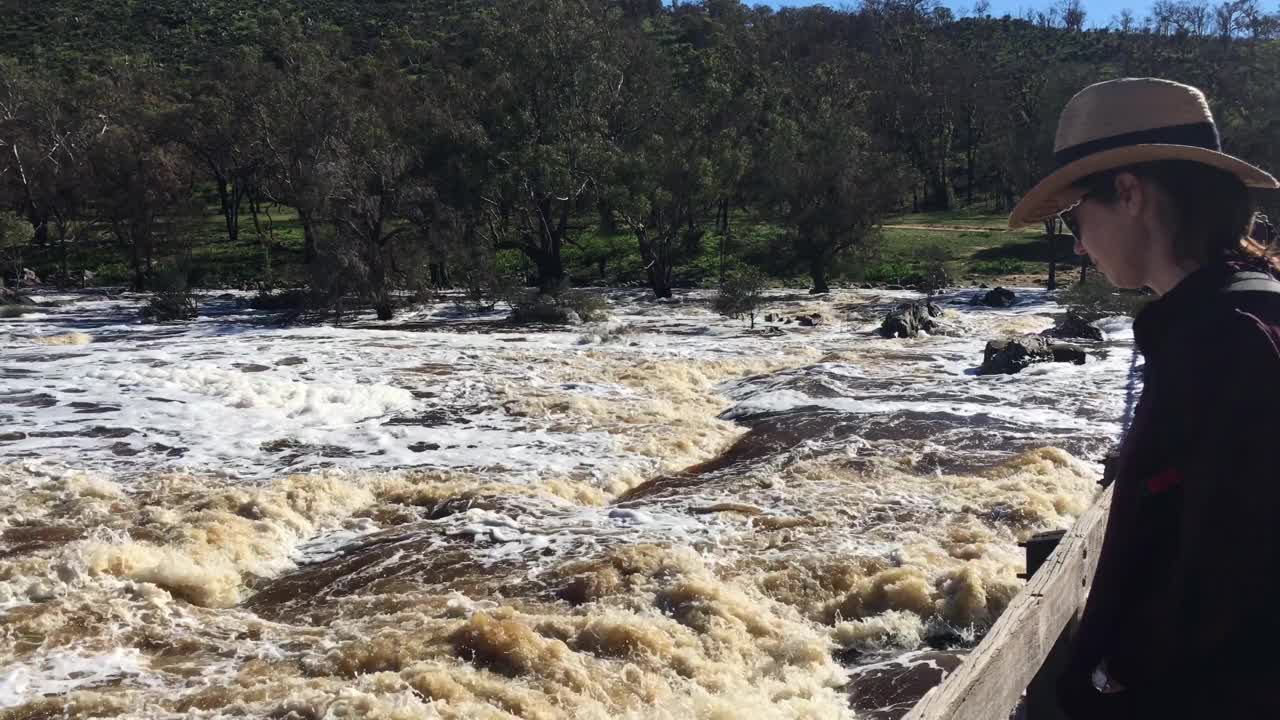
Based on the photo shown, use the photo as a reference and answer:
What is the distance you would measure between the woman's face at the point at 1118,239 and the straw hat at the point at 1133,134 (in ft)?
0.18

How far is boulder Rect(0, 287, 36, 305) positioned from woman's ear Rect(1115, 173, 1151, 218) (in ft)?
116

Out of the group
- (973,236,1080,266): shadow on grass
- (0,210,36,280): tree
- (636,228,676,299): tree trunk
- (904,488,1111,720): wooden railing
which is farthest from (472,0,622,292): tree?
(904,488,1111,720): wooden railing

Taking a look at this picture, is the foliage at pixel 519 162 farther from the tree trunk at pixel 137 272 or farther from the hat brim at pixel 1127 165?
the hat brim at pixel 1127 165

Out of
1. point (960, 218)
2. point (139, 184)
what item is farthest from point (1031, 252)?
point (139, 184)

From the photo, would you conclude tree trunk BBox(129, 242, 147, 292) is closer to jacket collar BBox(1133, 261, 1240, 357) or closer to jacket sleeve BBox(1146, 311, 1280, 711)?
jacket collar BBox(1133, 261, 1240, 357)

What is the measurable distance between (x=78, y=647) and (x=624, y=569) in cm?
421

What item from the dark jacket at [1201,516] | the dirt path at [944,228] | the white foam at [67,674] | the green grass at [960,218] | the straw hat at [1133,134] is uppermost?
the straw hat at [1133,134]

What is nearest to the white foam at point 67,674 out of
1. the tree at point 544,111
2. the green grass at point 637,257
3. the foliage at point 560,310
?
the foliage at point 560,310

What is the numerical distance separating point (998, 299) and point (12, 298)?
30.9 metres

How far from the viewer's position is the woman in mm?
1553

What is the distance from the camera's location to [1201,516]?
1559mm

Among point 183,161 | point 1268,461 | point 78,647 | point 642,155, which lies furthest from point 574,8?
point 1268,461

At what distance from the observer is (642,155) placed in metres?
34.3

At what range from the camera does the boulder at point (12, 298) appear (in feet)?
102
